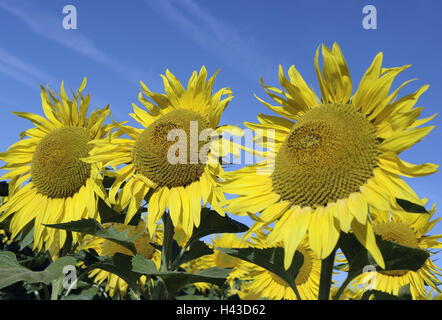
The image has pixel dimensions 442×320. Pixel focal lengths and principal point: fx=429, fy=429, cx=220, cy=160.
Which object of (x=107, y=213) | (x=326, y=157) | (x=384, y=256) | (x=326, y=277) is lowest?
(x=326, y=277)

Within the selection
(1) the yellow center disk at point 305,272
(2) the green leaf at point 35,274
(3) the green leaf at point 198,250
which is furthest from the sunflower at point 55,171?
(1) the yellow center disk at point 305,272

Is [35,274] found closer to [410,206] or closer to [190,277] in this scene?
[190,277]

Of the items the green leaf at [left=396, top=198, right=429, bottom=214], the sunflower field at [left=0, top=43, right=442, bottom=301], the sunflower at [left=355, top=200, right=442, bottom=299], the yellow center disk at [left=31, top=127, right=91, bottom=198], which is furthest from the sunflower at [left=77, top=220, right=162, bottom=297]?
the green leaf at [left=396, top=198, right=429, bottom=214]

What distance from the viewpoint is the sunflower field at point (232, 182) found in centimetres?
231

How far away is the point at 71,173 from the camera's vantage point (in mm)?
3732

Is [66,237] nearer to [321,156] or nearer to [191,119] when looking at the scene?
[191,119]

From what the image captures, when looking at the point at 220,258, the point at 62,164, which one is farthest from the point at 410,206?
the point at 220,258

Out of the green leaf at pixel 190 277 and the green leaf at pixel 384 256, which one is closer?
the green leaf at pixel 384 256

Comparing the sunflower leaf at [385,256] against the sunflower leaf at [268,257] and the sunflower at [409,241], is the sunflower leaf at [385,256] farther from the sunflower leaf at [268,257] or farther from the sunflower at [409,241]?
the sunflower at [409,241]

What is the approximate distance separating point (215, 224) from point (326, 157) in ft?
3.40

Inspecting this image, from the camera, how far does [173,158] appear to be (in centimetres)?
320

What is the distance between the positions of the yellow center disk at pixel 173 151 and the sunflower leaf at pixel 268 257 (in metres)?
0.88

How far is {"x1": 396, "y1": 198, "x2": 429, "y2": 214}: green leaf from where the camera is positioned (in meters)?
2.22
